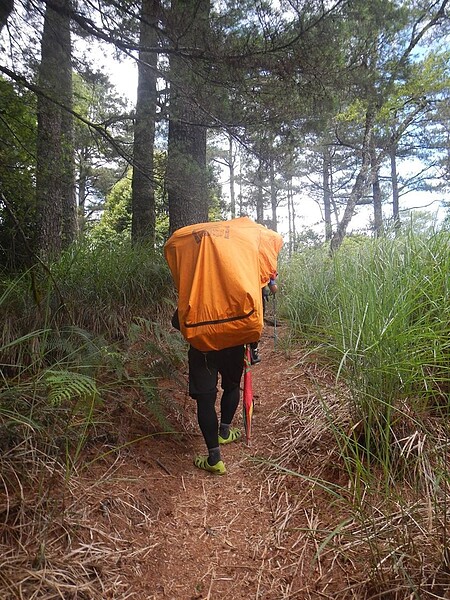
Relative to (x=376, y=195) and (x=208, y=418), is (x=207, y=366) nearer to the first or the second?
(x=208, y=418)

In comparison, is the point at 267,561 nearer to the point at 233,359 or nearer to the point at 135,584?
the point at 135,584

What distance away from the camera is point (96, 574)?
142 centimetres

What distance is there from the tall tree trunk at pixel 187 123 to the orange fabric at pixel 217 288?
1.90m

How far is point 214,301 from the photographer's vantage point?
6.82 ft

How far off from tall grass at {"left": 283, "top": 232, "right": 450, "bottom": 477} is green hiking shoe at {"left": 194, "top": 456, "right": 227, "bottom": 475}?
922mm

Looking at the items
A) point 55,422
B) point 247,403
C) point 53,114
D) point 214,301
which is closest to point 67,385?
point 55,422

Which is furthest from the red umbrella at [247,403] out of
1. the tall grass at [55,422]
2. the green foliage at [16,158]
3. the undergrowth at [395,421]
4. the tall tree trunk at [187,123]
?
the tall tree trunk at [187,123]

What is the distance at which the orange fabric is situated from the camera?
2.07 m

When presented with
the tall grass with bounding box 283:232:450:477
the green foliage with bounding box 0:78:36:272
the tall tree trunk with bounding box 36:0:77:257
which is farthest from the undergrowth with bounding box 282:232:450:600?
the tall tree trunk with bounding box 36:0:77:257

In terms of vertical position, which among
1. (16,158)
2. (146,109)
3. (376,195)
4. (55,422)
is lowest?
(55,422)

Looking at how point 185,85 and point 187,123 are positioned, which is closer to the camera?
point 185,85

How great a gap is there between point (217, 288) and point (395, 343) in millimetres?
1019

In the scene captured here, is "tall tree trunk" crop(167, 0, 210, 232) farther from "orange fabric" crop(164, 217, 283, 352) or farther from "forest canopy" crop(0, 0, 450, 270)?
"orange fabric" crop(164, 217, 283, 352)

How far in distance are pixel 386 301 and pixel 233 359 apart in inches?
43.1
